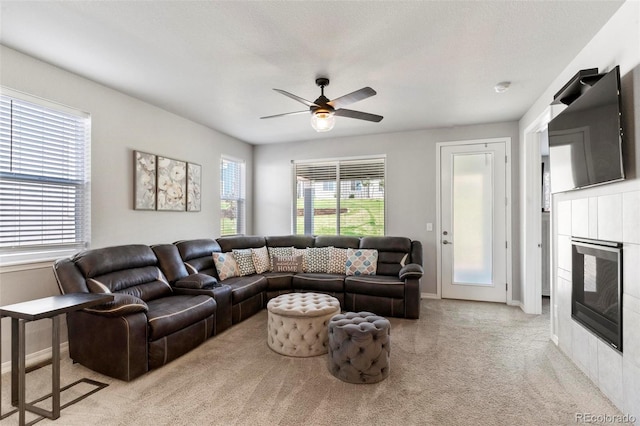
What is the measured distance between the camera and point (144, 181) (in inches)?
149

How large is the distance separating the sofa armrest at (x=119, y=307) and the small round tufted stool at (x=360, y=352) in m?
1.59

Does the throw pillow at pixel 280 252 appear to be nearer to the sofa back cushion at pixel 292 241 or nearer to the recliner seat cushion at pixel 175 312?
the sofa back cushion at pixel 292 241

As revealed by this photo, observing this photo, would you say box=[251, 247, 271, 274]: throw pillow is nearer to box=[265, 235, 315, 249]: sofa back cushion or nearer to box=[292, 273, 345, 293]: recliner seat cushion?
box=[265, 235, 315, 249]: sofa back cushion

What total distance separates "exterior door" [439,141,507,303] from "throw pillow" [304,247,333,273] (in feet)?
5.91

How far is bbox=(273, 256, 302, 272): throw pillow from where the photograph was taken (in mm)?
4789

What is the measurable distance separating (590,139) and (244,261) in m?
3.99

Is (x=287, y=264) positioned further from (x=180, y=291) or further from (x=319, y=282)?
(x=180, y=291)

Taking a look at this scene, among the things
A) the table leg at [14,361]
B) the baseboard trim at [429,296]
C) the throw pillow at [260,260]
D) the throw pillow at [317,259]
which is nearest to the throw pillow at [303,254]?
the throw pillow at [317,259]

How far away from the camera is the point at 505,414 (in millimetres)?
2051

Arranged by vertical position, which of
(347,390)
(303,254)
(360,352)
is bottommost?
(347,390)

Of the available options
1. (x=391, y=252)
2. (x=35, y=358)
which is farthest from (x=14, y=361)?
(x=391, y=252)

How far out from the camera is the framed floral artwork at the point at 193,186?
176 inches

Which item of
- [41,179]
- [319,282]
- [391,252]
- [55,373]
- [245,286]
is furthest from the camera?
[391,252]

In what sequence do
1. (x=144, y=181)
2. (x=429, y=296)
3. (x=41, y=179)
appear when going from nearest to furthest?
(x=41, y=179) < (x=144, y=181) < (x=429, y=296)
